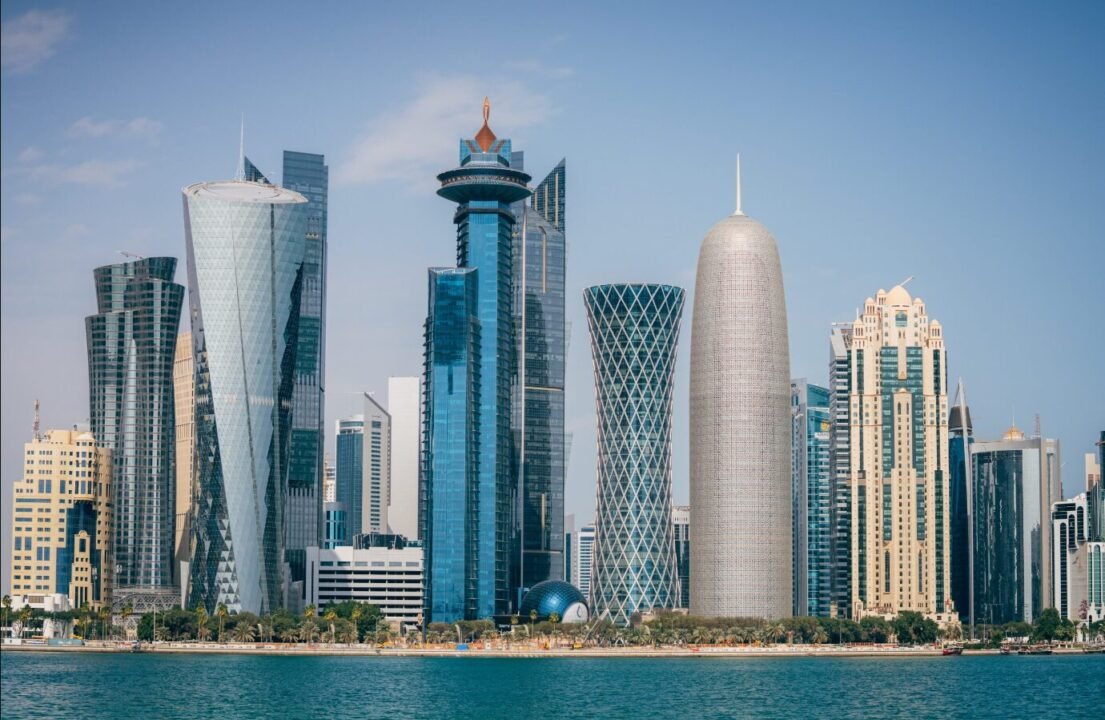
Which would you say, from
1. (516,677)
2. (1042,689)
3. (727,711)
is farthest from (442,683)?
(1042,689)

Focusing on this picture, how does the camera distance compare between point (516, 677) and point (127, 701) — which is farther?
point (516, 677)

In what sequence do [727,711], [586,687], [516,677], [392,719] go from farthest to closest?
[516,677]
[586,687]
[727,711]
[392,719]

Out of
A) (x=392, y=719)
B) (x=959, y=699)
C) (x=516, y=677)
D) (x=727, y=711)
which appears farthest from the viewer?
(x=516, y=677)

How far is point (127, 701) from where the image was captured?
14875 cm

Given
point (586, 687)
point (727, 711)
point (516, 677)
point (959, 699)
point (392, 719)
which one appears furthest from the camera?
point (516, 677)

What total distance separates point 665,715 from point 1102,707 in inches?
1708

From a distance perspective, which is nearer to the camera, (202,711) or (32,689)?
(202,711)

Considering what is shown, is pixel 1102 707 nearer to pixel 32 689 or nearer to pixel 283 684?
pixel 283 684

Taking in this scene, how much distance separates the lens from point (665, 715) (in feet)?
486

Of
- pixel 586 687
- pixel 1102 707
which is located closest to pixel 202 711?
Result: pixel 586 687

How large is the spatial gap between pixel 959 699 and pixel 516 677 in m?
52.4

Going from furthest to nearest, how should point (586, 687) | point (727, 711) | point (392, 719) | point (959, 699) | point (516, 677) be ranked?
point (516, 677) < point (586, 687) < point (959, 699) < point (727, 711) < point (392, 719)

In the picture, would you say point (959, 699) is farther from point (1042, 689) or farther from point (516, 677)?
point (516, 677)

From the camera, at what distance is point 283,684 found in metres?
178
